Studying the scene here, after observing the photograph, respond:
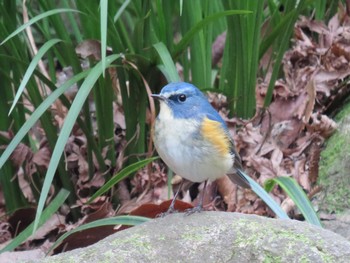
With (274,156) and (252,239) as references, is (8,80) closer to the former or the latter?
(274,156)

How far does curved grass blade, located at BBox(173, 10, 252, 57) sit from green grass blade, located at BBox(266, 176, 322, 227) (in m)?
0.73

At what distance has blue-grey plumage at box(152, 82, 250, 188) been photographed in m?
2.70

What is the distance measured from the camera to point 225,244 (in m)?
2.31

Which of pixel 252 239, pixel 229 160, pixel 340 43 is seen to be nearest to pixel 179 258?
pixel 252 239

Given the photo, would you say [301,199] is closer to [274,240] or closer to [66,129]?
[274,240]

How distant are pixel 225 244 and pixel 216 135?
57cm

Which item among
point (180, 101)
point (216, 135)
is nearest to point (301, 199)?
point (216, 135)

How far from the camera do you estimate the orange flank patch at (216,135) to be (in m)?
2.76

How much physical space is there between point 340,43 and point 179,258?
238cm

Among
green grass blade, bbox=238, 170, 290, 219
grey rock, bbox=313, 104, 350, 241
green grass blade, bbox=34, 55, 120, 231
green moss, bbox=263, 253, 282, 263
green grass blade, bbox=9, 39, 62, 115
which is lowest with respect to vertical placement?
grey rock, bbox=313, 104, 350, 241

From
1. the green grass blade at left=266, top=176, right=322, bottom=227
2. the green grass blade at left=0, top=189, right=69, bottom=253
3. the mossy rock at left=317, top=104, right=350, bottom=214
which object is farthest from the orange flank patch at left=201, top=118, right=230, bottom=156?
the green grass blade at left=0, top=189, right=69, bottom=253

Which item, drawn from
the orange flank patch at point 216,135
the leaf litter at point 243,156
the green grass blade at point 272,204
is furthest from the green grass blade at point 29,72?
the green grass blade at point 272,204

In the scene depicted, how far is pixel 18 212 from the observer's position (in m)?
3.67

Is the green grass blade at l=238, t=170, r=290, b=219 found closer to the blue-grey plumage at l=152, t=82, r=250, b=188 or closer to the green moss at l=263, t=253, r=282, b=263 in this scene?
the blue-grey plumage at l=152, t=82, r=250, b=188
